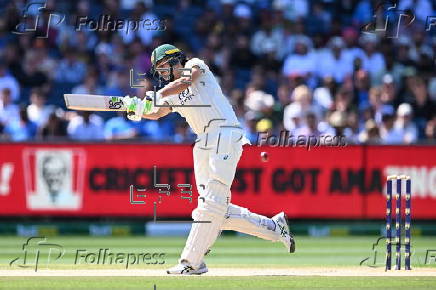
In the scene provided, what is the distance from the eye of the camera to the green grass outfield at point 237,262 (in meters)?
10.2

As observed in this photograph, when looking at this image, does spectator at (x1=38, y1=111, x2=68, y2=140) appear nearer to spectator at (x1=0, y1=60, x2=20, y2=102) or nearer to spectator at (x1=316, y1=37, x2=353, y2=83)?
spectator at (x1=0, y1=60, x2=20, y2=102)

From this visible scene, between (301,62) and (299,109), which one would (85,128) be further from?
(301,62)

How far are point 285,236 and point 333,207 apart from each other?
6240 mm

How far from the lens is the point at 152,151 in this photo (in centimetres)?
1784

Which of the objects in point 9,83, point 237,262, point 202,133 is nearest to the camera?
point 202,133

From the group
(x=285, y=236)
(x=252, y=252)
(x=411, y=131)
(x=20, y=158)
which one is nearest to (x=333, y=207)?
(x=411, y=131)

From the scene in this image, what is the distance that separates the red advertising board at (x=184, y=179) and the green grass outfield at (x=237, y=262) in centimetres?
66

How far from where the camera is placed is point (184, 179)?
1772cm

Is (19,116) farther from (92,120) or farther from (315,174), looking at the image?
(315,174)

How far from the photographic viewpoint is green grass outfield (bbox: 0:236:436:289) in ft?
33.4
